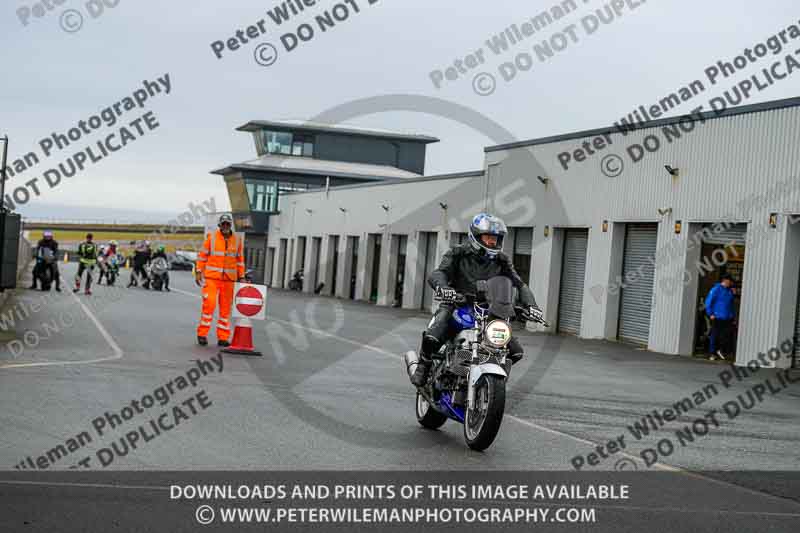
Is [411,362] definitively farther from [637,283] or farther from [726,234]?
[637,283]

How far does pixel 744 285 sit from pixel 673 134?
5.28 meters

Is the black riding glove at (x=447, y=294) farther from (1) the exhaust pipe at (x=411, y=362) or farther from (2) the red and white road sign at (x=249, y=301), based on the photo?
(2) the red and white road sign at (x=249, y=301)

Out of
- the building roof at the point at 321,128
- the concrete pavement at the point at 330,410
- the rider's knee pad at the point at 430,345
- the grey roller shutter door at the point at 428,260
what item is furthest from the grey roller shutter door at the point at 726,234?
the building roof at the point at 321,128

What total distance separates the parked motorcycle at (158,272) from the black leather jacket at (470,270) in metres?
33.6

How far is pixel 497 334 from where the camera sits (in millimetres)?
9250

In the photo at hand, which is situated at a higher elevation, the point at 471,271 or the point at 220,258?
the point at 471,271

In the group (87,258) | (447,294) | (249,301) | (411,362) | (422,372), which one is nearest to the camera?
(447,294)

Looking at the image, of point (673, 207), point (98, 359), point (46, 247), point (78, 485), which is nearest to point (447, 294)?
point (78, 485)

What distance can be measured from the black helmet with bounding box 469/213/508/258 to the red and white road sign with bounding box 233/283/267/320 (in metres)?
7.75

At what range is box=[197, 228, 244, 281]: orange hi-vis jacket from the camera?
17891mm

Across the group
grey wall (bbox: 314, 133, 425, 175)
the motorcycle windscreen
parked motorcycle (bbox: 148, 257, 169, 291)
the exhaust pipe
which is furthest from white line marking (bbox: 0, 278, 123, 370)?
grey wall (bbox: 314, 133, 425, 175)

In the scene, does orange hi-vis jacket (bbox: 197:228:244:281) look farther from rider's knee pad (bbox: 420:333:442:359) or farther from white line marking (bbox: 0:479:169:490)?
white line marking (bbox: 0:479:169:490)

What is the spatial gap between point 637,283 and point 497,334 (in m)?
21.0

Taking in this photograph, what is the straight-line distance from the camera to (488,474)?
8164 mm
